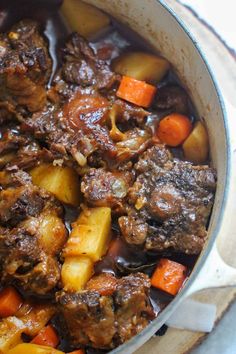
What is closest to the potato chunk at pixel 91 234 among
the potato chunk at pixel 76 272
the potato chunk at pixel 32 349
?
the potato chunk at pixel 76 272

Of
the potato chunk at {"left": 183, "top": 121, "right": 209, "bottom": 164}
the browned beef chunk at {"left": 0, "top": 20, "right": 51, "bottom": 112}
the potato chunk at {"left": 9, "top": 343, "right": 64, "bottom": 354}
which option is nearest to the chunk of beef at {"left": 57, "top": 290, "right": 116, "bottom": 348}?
the potato chunk at {"left": 9, "top": 343, "right": 64, "bottom": 354}

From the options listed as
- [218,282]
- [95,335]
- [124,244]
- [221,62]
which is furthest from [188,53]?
[95,335]

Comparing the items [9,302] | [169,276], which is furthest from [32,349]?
[169,276]

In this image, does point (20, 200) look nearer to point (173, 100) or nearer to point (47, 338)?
point (47, 338)

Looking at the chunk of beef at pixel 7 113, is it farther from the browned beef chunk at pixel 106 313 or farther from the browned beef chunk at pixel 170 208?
the browned beef chunk at pixel 106 313

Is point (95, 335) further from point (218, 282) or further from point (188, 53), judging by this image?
point (188, 53)

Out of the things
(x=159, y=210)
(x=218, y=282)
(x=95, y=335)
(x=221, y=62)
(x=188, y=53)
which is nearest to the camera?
(x=218, y=282)
